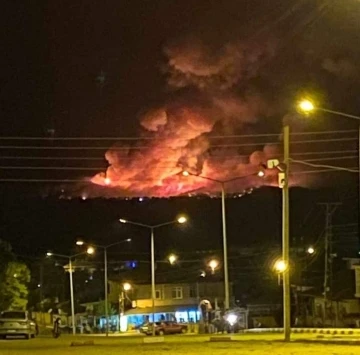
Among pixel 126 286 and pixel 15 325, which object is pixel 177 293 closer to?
pixel 126 286

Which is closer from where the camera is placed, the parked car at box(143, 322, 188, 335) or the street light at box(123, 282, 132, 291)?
the parked car at box(143, 322, 188, 335)

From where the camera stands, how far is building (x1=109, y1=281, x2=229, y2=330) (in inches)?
4385

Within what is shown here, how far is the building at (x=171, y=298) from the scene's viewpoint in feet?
365

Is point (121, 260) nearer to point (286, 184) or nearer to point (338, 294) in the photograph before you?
point (338, 294)

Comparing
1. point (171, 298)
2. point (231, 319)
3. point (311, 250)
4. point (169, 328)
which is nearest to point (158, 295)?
point (171, 298)

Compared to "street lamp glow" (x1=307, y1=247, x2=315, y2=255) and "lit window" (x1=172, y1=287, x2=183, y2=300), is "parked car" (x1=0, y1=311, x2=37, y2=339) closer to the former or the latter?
"street lamp glow" (x1=307, y1=247, x2=315, y2=255)

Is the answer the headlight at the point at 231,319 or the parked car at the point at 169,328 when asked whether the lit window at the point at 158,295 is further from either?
the headlight at the point at 231,319

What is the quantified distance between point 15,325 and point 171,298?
213 ft

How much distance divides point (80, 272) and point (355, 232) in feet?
123

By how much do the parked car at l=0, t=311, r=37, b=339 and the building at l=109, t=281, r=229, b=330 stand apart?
58256 millimetres

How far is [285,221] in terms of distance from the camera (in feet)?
125

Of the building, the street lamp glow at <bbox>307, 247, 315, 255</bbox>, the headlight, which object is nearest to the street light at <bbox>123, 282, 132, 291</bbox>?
the building

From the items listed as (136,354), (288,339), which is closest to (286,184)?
(288,339)

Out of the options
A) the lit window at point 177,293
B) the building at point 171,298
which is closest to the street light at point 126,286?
the building at point 171,298
